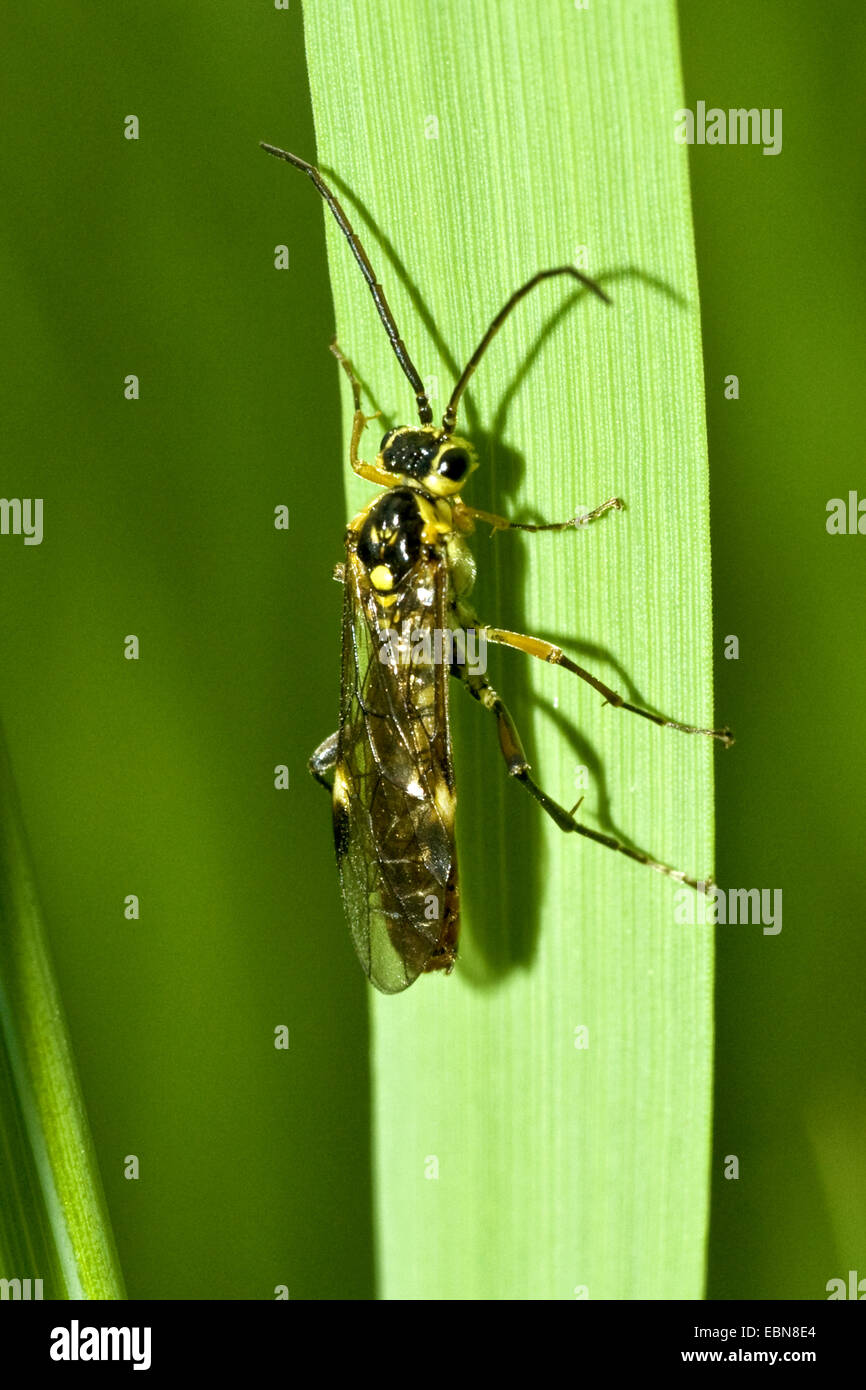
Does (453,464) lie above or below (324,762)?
above

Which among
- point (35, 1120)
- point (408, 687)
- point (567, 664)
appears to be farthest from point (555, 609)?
point (35, 1120)

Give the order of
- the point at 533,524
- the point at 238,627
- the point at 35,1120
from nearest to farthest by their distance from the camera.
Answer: the point at 35,1120 < the point at 533,524 < the point at 238,627

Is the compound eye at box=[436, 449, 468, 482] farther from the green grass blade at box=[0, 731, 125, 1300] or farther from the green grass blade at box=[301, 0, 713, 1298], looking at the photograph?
the green grass blade at box=[0, 731, 125, 1300]

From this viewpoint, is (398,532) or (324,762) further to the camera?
(324,762)

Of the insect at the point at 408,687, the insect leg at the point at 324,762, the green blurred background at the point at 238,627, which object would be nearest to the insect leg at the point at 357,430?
the insect at the point at 408,687

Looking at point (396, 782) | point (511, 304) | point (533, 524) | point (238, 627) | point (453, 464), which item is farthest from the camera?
point (238, 627)

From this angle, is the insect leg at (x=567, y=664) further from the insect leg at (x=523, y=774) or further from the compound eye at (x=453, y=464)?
the compound eye at (x=453, y=464)

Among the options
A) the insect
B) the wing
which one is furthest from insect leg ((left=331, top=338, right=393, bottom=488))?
the wing

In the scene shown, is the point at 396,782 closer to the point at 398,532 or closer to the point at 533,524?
the point at 398,532
